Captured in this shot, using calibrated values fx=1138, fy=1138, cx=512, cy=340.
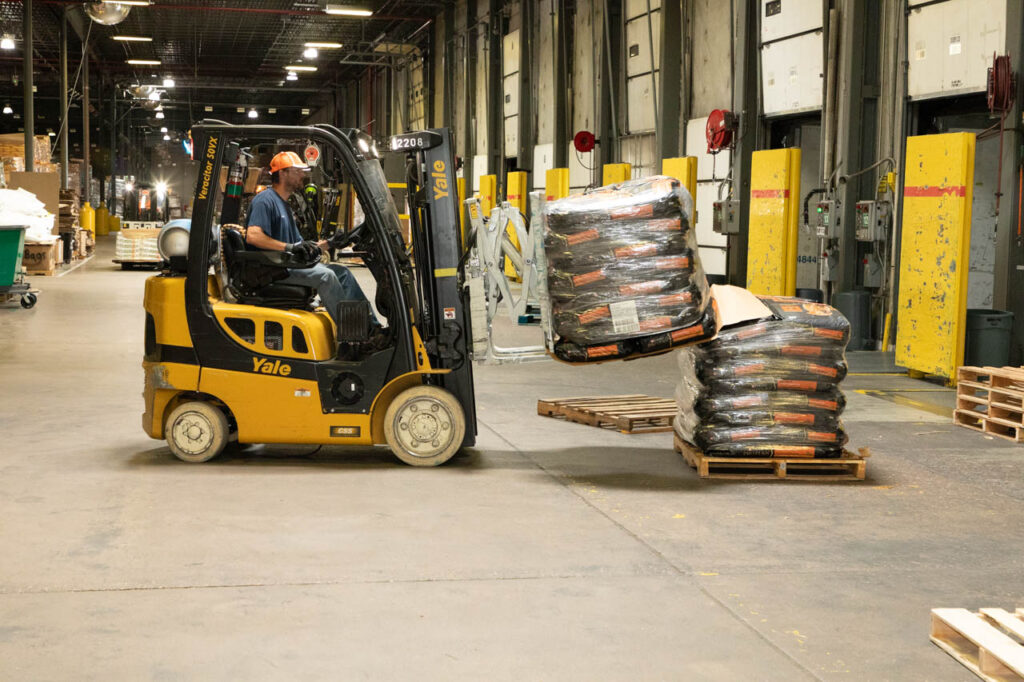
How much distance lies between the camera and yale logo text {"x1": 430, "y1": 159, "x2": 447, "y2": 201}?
20.2ft

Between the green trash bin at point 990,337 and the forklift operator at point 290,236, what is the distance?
220 inches

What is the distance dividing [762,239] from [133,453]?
27.1 ft

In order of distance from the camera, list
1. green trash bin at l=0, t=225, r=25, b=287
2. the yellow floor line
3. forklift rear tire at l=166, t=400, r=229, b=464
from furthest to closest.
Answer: green trash bin at l=0, t=225, r=25, b=287 < the yellow floor line < forklift rear tire at l=166, t=400, r=229, b=464

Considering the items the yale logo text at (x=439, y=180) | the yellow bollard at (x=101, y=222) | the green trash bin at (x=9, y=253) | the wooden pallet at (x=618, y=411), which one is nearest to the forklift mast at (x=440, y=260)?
the yale logo text at (x=439, y=180)

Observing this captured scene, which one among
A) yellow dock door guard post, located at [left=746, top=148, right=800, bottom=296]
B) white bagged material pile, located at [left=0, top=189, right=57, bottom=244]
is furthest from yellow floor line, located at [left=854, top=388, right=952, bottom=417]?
white bagged material pile, located at [left=0, top=189, right=57, bottom=244]

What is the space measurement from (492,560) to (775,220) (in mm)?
8821

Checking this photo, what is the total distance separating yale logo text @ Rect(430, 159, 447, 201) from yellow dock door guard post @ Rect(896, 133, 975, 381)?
16.7ft

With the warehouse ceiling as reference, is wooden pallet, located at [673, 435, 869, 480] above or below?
below

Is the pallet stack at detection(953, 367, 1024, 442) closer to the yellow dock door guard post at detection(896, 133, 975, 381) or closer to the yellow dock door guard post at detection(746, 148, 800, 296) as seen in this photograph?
the yellow dock door guard post at detection(896, 133, 975, 381)

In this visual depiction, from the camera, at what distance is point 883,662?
3.58 m

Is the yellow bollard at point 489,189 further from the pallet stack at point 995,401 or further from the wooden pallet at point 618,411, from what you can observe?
the pallet stack at point 995,401

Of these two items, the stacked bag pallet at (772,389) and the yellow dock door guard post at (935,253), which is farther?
the yellow dock door guard post at (935,253)

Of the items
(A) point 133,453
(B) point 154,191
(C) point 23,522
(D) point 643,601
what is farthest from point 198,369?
(B) point 154,191

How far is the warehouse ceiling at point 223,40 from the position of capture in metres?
28.7
